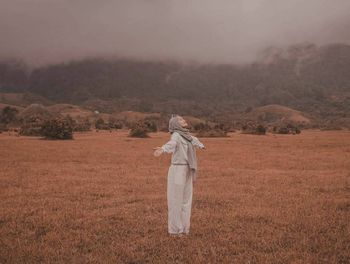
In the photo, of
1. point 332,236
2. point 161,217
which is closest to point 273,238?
point 332,236

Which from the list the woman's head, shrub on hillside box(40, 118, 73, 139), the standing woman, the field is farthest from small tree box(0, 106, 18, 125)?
the standing woman

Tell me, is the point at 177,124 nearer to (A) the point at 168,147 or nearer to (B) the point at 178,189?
(A) the point at 168,147

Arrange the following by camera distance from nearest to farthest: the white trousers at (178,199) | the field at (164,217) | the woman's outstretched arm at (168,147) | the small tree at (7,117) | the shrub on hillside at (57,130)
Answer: the field at (164,217), the woman's outstretched arm at (168,147), the white trousers at (178,199), the shrub on hillside at (57,130), the small tree at (7,117)

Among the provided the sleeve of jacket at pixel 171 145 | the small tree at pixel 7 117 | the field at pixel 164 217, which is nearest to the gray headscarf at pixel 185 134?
the sleeve of jacket at pixel 171 145

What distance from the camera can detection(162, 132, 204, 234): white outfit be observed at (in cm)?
1092

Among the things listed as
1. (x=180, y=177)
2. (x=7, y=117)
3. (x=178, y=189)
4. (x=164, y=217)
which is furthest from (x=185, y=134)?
(x=7, y=117)

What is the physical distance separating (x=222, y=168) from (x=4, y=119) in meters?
106

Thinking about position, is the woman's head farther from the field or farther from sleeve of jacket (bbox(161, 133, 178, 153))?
the field

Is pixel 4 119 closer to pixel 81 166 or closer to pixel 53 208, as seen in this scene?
pixel 81 166

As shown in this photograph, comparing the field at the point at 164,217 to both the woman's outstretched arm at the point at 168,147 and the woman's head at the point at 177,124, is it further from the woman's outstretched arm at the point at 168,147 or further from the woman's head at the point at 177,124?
the woman's head at the point at 177,124

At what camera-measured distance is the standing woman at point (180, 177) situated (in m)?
10.9

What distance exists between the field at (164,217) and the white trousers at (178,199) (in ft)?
1.14

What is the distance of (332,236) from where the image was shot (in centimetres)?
1093

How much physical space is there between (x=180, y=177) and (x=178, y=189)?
1.08ft
